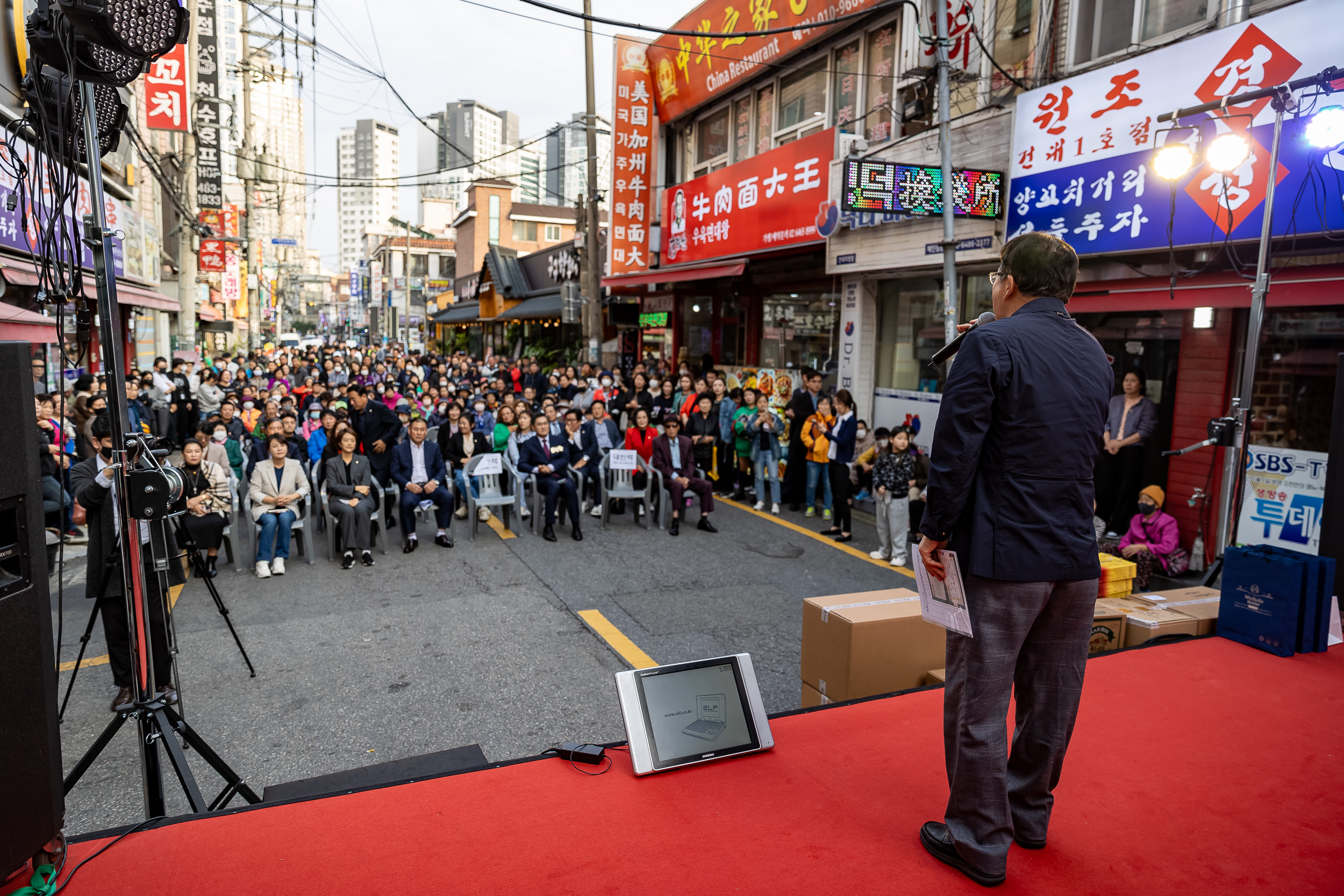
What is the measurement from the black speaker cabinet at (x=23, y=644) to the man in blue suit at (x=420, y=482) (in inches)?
250

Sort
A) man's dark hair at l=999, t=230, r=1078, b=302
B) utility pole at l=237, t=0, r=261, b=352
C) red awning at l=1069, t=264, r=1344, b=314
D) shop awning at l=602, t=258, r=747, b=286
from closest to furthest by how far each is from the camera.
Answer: man's dark hair at l=999, t=230, r=1078, b=302
red awning at l=1069, t=264, r=1344, b=314
shop awning at l=602, t=258, r=747, b=286
utility pole at l=237, t=0, r=261, b=352

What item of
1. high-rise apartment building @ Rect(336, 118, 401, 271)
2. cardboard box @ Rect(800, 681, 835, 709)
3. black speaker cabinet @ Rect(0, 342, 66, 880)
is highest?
high-rise apartment building @ Rect(336, 118, 401, 271)

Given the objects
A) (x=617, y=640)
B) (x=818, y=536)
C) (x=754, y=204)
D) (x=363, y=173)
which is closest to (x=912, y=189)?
(x=818, y=536)

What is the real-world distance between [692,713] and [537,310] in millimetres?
23306

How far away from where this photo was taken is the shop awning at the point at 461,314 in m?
37.1

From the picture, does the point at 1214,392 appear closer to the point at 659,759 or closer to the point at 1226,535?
the point at 1226,535

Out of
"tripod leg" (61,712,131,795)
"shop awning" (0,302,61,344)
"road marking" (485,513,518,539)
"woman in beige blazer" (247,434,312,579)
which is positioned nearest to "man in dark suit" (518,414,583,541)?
"road marking" (485,513,518,539)

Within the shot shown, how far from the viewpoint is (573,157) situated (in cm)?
5803

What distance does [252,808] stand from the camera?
2.92m

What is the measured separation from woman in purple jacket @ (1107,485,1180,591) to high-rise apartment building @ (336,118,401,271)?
8621cm

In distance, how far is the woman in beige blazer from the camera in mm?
7852

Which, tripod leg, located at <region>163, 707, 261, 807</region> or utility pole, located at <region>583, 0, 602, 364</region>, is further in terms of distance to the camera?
utility pole, located at <region>583, 0, 602, 364</region>

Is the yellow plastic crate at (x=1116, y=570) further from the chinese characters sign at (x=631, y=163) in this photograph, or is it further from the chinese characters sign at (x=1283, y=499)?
the chinese characters sign at (x=631, y=163)

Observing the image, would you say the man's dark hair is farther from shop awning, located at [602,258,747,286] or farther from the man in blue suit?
shop awning, located at [602,258,747,286]
